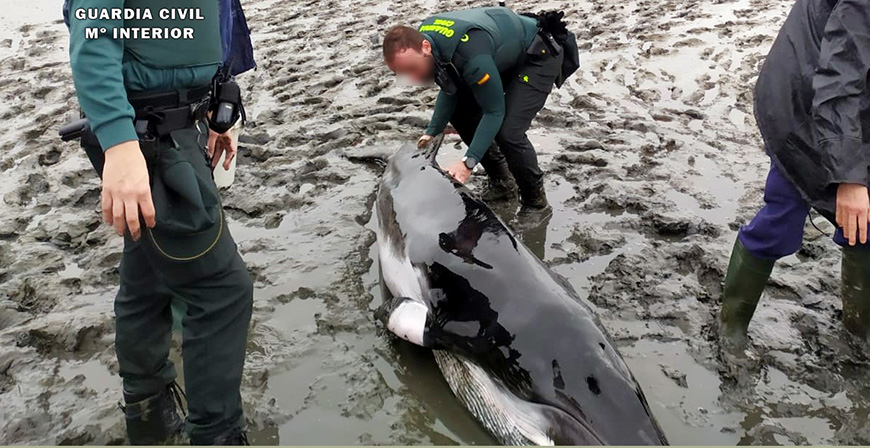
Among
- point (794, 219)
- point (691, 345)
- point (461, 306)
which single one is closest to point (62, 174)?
point (461, 306)

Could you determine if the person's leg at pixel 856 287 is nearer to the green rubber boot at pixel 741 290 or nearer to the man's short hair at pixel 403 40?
the green rubber boot at pixel 741 290

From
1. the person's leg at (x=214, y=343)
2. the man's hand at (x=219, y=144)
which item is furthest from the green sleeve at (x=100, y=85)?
the man's hand at (x=219, y=144)

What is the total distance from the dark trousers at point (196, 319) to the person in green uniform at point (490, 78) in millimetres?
2400

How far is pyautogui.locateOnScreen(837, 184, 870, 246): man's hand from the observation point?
3090mm

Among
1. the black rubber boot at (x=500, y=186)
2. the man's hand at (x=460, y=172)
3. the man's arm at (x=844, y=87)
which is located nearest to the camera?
the man's arm at (x=844, y=87)

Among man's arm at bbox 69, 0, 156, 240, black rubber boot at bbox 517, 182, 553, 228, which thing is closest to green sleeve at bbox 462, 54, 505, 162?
black rubber boot at bbox 517, 182, 553, 228

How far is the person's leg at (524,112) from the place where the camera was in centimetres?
535

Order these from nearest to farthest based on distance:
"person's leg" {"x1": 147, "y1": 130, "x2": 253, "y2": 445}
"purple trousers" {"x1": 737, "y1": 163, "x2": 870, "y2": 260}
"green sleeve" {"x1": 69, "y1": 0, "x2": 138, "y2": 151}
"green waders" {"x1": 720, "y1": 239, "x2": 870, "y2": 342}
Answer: "green sleeve" {"x1": 69, "y1": 0, "x2": 138, "y2": 151} < "person's leg" {"x1": 147, "y1": 130, "x2": 253, "y2": 445} < "purple trousers" {"x1": 737, "y1": 163, "x2": 870, "y2": 260} < "green waders" {"x1": 720, "y1": 239, "x2": 870, "y2": 342}

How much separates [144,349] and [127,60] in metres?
1.20

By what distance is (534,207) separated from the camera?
18.3 feet

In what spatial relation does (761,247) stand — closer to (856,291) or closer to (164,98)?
(856,291)

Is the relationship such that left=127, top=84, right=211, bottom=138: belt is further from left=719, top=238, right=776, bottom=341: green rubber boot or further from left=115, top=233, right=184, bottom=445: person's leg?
left=719, top=238, right=776, bottom=341: green rubber boot

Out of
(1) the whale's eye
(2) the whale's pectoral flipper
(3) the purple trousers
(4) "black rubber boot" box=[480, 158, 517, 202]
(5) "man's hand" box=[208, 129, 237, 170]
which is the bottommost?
(4) "black rubber boot" box=[480, 158, 517, 202]

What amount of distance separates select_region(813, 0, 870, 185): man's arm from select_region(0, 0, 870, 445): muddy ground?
1.23 m
